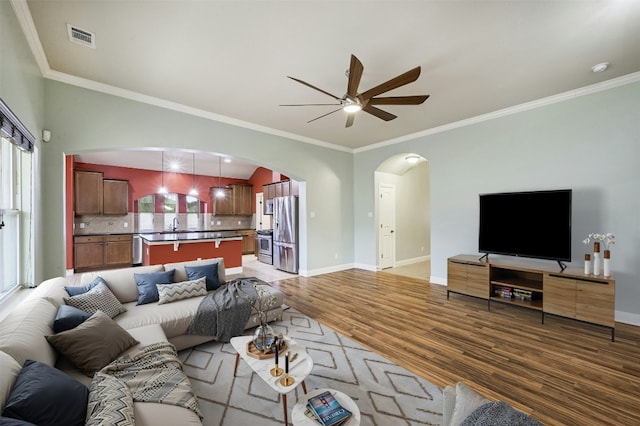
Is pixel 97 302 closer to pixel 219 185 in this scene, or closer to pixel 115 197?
pixel 115 197

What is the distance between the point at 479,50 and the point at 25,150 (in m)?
4.63

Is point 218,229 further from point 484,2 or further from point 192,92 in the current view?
point 484,2

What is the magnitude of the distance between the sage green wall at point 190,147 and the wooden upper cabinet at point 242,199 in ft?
13.9

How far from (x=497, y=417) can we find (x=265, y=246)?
22.9 ft

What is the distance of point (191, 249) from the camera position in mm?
5652

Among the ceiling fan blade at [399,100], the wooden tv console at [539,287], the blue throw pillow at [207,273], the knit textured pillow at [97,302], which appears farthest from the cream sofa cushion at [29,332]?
the wooden tv console at [539,287]

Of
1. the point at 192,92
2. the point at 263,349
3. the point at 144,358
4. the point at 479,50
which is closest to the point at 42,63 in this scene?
the point at 192,92

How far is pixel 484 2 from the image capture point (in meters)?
2.17

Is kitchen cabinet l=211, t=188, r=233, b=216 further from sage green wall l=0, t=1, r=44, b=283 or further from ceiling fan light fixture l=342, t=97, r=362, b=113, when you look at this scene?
ceiling fan light fixture l=342, t=97, r=362, b=113

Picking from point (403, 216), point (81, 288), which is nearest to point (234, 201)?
point (403, 216)

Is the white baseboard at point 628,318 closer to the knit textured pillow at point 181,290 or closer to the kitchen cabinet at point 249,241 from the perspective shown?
the knit textured pillow at point 181,290

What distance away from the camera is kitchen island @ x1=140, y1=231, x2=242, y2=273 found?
528 cm

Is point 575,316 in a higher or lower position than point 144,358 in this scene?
lower

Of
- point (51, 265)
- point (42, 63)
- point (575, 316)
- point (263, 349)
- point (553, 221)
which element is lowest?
point (575, 316)
